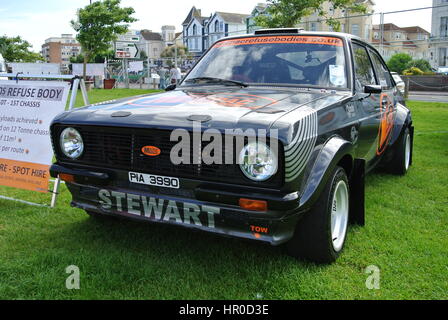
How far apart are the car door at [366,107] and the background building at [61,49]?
112 m

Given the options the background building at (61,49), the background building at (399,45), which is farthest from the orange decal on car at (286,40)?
the background building at (61,49)

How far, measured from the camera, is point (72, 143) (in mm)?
3008

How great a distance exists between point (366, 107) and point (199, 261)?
6.46 feet

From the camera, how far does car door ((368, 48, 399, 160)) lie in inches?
168

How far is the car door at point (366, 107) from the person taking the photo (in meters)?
3.53

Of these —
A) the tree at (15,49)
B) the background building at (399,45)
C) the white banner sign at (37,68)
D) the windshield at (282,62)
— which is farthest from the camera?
the tree at (15,49)

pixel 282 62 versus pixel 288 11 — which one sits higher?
pixel 288 11

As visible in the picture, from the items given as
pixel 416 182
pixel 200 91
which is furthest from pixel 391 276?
pixel 416 182

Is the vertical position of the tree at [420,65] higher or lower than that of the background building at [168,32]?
lower

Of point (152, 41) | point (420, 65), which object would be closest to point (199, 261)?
point (420, 65)

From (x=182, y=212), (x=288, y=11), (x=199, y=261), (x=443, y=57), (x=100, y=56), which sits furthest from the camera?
(x=100, y=56)

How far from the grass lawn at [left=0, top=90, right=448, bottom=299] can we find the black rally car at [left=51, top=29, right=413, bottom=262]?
232mm
